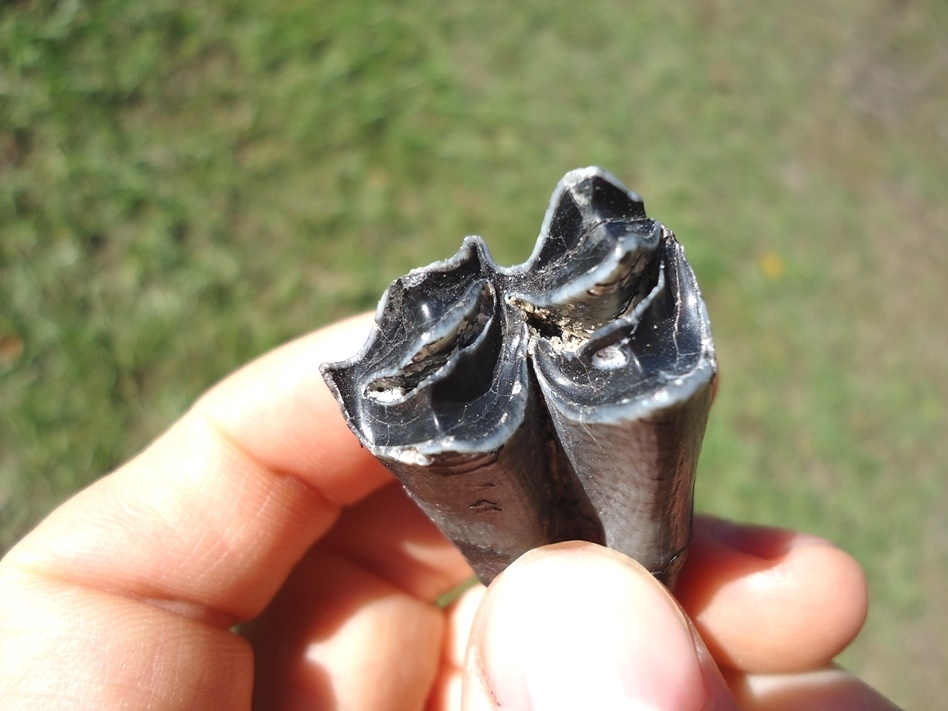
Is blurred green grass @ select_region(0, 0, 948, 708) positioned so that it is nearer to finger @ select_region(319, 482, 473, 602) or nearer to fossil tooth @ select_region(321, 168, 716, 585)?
finger @ select_region(319, 482, 473, 602)

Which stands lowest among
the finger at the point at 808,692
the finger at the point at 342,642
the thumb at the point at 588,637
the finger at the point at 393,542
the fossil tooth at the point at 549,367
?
the finger at the point at 808,692

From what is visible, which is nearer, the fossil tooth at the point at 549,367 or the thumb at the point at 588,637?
the fossil tooth at the point at 549,367

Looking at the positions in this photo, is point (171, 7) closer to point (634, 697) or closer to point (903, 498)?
point (634, 697)

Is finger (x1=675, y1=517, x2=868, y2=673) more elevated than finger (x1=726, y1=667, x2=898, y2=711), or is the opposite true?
finger (x1=675, y1=517, x2=868, y2=673)

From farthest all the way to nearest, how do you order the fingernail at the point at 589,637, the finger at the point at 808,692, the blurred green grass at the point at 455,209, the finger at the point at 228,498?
the blurred green grass at the point at 455,209 < the finger at the point at 808,692 < the finger at the point at 228,498 < the fingernail at the point at 589,637

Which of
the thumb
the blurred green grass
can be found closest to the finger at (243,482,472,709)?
the thumb

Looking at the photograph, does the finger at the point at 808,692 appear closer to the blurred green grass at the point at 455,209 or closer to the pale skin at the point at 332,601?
the pale skin at the point at 332,601

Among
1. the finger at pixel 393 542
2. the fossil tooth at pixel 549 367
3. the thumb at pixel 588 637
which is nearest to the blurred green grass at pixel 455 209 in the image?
the finger at pixel 393 542
